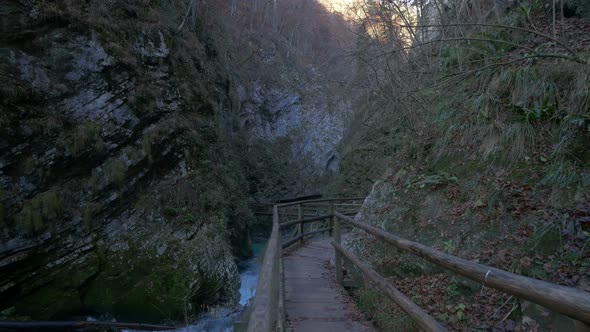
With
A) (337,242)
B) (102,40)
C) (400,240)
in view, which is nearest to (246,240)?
(102,40)

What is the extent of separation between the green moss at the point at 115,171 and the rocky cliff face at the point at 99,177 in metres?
0.03

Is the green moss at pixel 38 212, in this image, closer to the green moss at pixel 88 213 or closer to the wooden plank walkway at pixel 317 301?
the green moss at pixel 88 213

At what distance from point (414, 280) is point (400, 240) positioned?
176 cm

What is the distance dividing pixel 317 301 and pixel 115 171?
298 inches

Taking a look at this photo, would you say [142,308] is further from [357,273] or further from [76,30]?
[76,30]

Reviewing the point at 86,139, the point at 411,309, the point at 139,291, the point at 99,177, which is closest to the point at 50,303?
the point at 139,291

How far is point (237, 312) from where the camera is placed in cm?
977

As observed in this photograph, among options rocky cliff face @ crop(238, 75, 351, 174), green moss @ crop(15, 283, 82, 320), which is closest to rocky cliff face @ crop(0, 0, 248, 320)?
green moss @ crop(15, 283, 82, 320)

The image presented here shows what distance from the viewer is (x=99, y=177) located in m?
9.63

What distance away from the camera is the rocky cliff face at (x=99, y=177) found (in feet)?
26.9

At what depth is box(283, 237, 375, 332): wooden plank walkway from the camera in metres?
3.87

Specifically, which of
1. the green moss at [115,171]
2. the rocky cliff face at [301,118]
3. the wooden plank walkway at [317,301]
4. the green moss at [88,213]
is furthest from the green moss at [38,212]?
the rocky cliff face at [301,118]

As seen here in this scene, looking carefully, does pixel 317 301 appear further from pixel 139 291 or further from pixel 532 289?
pixel 139 291

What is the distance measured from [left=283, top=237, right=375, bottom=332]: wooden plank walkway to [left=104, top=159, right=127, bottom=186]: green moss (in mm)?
5634
